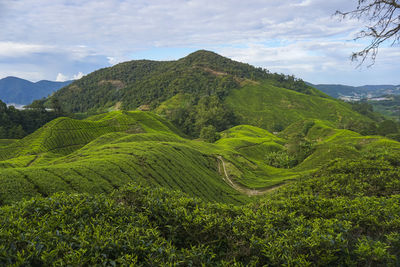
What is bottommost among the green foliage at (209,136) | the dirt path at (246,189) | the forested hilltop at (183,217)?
the dirt path at (246,189)

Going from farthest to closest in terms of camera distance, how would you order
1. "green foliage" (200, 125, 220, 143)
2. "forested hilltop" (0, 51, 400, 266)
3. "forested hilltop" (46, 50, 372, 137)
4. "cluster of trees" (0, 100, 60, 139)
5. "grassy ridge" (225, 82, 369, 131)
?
"grassy ridge" (225, 82, 369, 131) < "forested hilltop" (46, 50, 372, 137) < "cluster of trees" (0, 100, 60, 139) < "green foliage" (200, 125, 220, 143) < "forested hilltop" (0, 51, 400, 266)

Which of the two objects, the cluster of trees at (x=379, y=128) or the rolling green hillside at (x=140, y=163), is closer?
the rolling green hillside at (x=140, y=163)

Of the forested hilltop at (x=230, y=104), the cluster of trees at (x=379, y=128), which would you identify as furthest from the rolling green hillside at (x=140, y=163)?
the forested hilltop at (x=230, y=104)

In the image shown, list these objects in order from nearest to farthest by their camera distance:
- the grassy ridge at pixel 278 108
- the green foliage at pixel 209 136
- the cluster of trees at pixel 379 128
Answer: the green foliage at pixel 209 136, the cluster of trees at pixel 379 128, the grassy ridge at pixel 278 108

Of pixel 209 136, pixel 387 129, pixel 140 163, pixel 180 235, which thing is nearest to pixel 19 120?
pixel 209 136

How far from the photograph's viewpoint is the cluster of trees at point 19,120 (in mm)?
88125

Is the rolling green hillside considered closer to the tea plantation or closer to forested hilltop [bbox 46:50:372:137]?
the tea plantation

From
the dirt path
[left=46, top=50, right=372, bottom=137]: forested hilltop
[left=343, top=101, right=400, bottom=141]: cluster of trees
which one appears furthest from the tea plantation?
[left=46, top=50, right=372, bottom=137]: forested hilltop

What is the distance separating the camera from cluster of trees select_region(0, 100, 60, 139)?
8812 centimetres

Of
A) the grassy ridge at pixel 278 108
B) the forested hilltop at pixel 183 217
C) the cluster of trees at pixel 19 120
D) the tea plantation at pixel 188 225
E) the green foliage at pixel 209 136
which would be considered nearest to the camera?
the tea plantation at pixel 188 225

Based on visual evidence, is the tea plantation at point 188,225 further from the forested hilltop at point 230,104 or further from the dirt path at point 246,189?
the forested hilltop at point 230,104

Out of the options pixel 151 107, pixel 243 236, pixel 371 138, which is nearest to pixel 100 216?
pixel 243 236

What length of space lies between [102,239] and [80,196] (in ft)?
11.3

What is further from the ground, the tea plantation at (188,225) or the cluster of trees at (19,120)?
the cluster of trees at (19,120)
